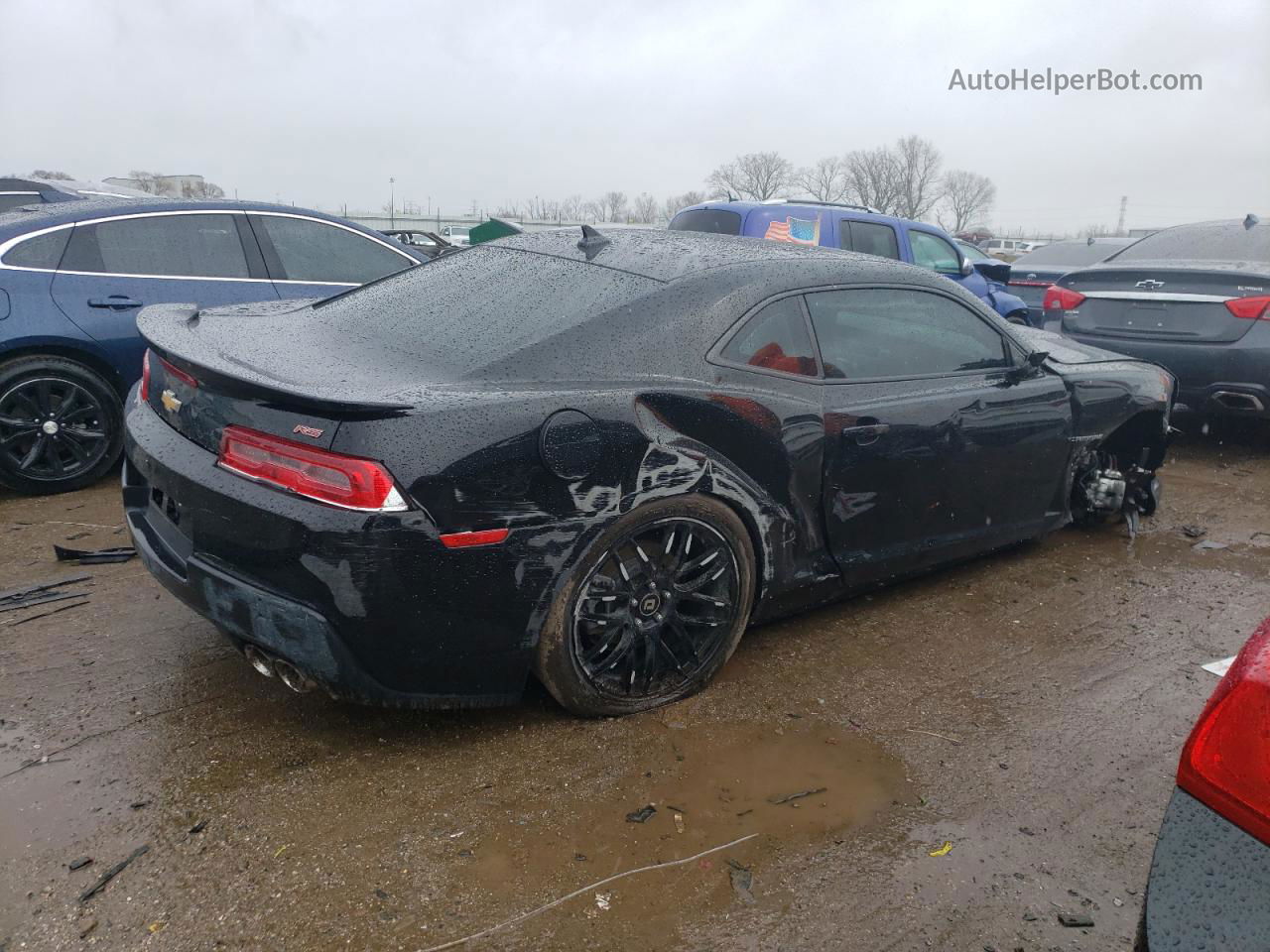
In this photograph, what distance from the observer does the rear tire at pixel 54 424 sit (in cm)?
467

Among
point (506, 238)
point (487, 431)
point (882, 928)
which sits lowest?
point (882, 928)

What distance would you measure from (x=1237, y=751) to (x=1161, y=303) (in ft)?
19.6

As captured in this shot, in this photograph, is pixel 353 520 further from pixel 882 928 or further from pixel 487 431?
pixel 882 928

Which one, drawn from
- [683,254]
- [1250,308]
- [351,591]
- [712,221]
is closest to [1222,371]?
[1250,308]

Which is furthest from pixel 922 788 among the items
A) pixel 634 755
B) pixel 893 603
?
pixel 893 603

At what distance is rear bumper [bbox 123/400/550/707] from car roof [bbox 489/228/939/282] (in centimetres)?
124

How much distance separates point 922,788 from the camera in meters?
2.71

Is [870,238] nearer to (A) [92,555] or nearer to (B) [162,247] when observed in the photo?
(B) [162,247]

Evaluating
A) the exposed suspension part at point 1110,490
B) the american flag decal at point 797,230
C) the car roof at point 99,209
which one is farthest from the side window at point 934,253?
the car roof at point 99,209

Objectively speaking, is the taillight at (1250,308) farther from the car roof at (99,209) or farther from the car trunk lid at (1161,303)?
the car roof at (99,209)

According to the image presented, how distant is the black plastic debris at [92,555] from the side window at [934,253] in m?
6.77

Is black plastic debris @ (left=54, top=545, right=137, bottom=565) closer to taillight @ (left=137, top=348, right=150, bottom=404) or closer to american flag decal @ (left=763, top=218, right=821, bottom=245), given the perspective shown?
taillight @ (left=137, top=348, right=150, bottom=404)

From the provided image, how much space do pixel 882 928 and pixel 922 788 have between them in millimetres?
621

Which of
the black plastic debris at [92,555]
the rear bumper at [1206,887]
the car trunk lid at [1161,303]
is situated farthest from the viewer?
the car trunk lid at [1161,303]
